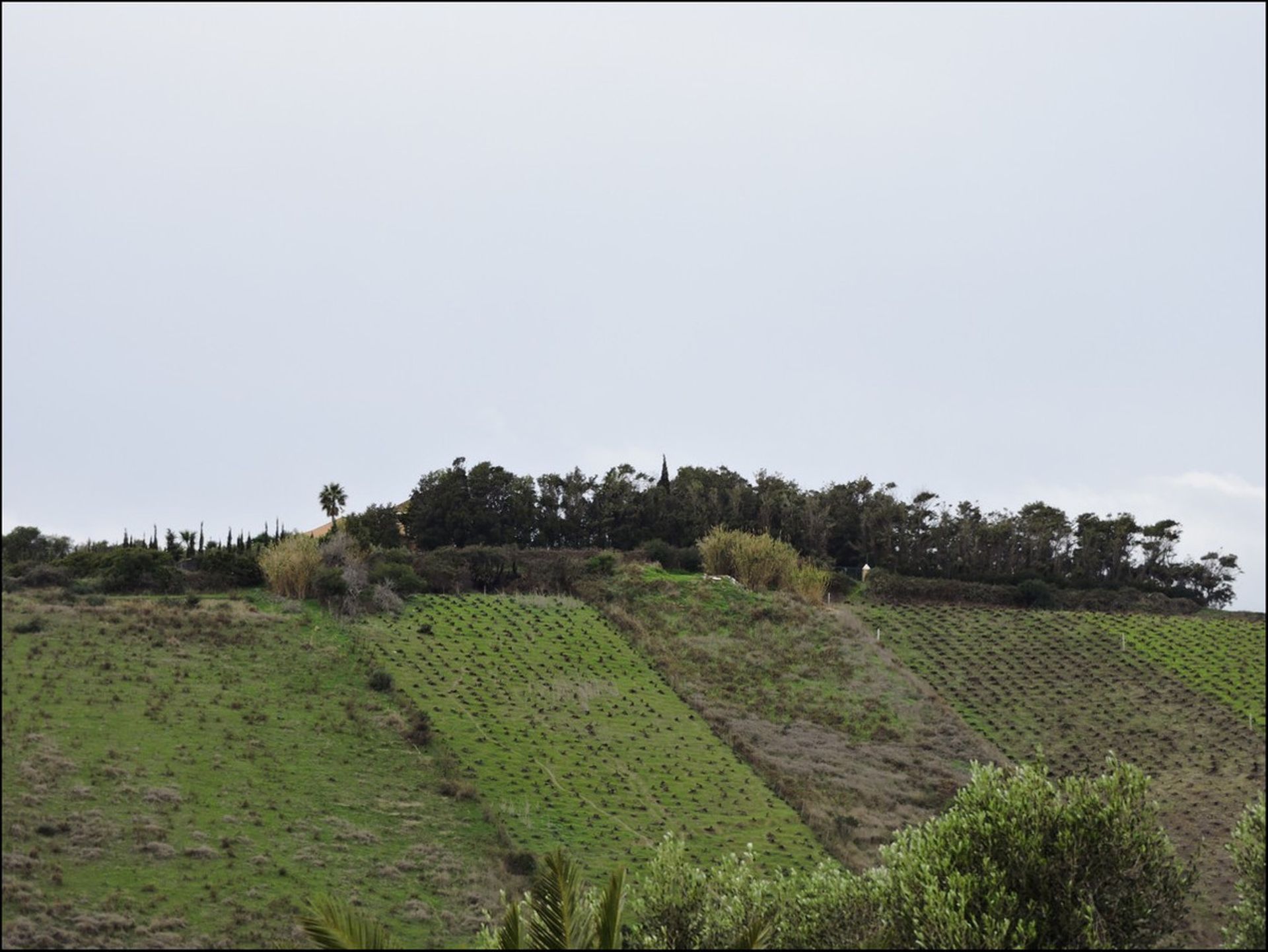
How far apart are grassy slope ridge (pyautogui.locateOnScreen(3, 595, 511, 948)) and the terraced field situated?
97.3 inches

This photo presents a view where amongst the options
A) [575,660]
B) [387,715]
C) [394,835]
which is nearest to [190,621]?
[387,715]

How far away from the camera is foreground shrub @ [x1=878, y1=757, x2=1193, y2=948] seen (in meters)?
17.0

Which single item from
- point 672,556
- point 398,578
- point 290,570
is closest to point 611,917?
point 290,570

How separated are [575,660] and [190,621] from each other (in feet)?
54.9

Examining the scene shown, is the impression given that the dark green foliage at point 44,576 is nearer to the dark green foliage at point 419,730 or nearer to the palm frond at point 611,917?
the dark green foliage at point 419,730

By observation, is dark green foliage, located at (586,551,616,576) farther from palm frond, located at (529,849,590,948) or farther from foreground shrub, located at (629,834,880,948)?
palm frond, located at (529,849,590,948)

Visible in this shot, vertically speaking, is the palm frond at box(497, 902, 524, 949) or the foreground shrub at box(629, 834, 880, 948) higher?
the palm frond at box(497, 902, 524, 949)

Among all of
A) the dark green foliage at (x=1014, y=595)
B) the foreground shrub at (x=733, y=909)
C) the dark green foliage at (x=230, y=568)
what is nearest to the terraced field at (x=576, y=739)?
the dark green foliage at (x=230, y=568)

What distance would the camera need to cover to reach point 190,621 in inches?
1481

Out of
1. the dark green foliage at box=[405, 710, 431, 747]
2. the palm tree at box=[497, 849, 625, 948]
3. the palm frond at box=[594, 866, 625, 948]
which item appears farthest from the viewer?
the dark green foliage at box=[405, 710, 431, 747]

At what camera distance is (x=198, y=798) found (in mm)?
27453

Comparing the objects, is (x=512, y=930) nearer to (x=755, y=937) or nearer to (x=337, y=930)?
(x=337, y=930)

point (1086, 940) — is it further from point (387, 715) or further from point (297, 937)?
point (387, 715)

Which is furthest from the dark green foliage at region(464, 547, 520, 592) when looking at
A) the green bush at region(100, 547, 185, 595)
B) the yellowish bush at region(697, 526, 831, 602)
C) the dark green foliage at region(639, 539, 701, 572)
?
the green bush at region(100, 547, 185, 595)
